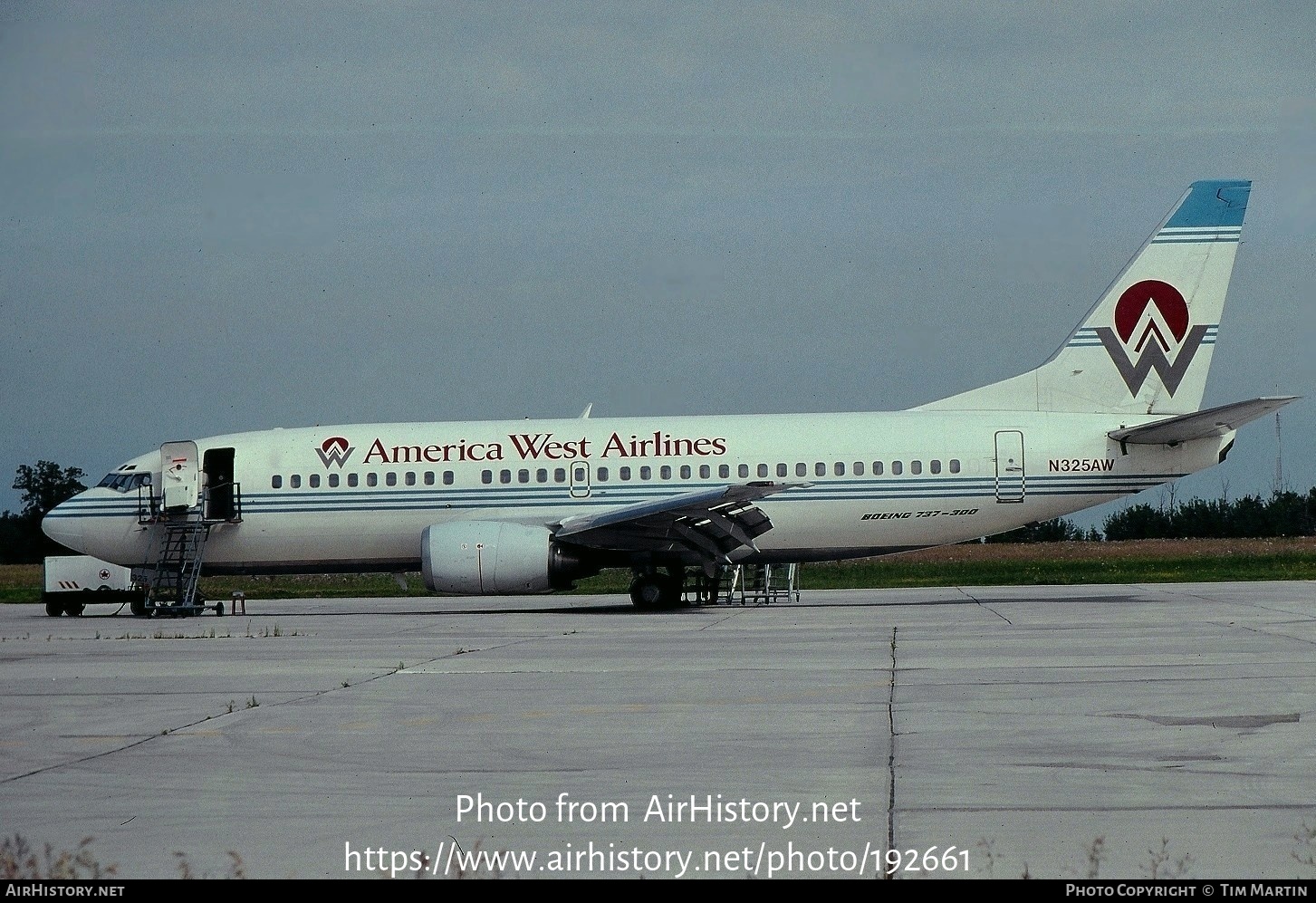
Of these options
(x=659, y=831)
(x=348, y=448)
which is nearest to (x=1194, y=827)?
(x=659, y=831)

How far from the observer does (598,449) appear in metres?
26.9

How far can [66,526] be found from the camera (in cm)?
2827

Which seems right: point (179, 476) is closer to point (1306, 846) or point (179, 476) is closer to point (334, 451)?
point (334, 451)

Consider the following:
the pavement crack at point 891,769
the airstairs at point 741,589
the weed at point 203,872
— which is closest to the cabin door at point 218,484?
the airstairs at point 741,589

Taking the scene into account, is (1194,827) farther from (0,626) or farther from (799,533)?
(0,626)

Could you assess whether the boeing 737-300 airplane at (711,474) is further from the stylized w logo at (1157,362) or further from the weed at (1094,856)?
the weed at (1094,856)

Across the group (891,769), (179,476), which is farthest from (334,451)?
(891,769)

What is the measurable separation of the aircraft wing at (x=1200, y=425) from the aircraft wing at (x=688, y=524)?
19.7ft

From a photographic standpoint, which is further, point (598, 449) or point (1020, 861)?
point (598, 449)

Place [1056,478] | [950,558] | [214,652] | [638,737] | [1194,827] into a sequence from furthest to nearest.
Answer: [950,558] < [1056,478] < [214,652] < [638,737] < [1194,827]

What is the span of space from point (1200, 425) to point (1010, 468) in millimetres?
3285

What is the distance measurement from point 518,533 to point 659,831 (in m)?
18.6

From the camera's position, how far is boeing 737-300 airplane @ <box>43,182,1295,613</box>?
2591 centimetres

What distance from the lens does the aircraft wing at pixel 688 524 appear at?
79.3ft
